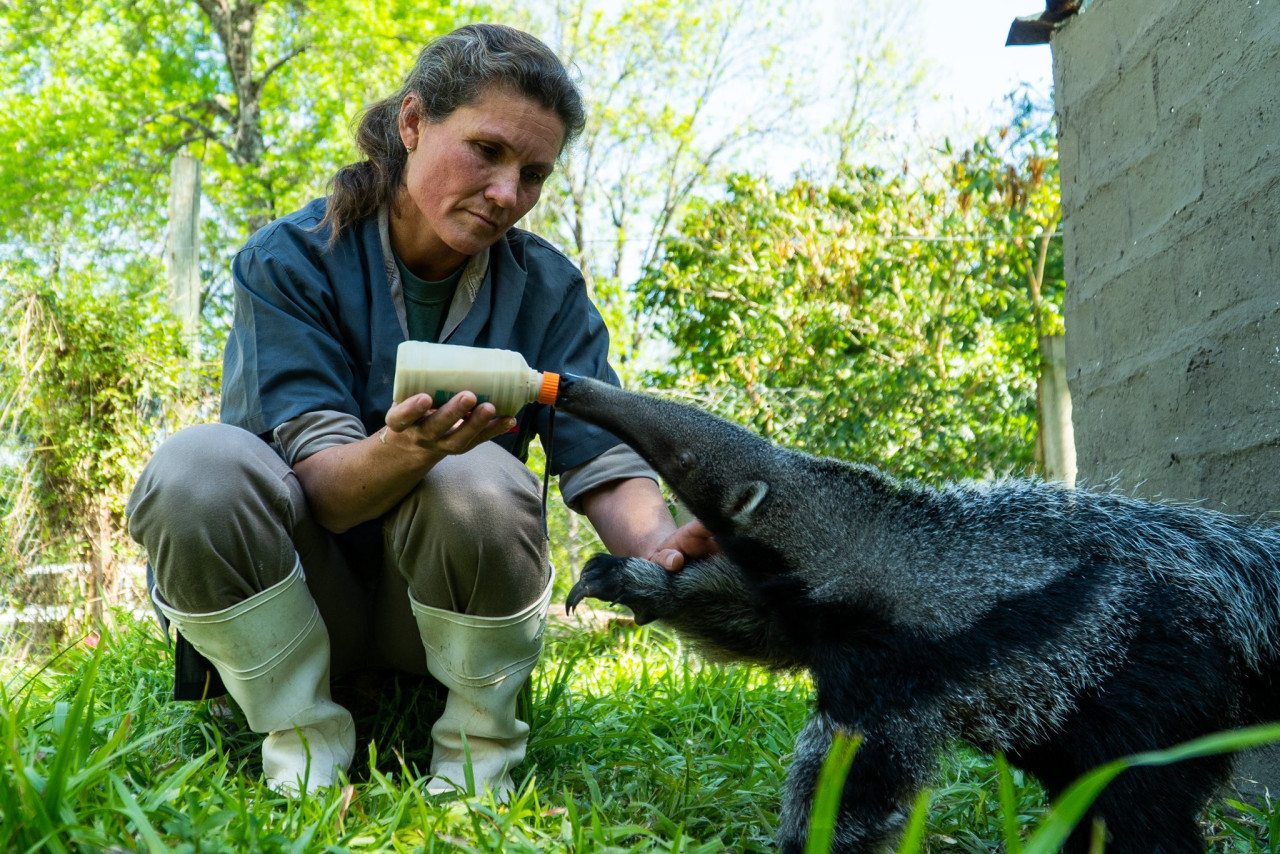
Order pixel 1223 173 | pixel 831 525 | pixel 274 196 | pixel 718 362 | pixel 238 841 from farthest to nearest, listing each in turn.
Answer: pixel 274 196 < pixel 718 362 < pixel 1223 173 < pixel 831 525 < pixel 238 841

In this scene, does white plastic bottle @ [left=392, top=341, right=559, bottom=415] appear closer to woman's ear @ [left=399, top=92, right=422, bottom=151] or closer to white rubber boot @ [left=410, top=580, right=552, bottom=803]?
white rubber boot @ [left=410, top=580, right=552, bottom=803]

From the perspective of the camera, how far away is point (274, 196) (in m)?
17.5

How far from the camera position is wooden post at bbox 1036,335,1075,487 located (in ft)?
23.5

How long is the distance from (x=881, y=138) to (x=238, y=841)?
35.1ft

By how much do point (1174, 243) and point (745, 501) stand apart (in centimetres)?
187

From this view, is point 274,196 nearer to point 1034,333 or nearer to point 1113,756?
point 1034,333

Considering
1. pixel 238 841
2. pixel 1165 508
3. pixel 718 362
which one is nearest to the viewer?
pixel 238 841

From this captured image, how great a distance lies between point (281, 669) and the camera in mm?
2635

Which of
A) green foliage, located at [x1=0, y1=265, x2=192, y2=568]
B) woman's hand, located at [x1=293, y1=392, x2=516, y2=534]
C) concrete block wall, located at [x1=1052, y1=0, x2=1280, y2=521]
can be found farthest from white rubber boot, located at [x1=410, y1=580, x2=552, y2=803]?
green foliage, located at [x1=0, y1=265, x2=192, y2=568]

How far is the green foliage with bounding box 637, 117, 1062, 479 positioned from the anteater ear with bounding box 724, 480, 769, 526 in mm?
6139

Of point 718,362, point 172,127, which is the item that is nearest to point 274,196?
point 172,127

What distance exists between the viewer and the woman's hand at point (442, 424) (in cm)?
229

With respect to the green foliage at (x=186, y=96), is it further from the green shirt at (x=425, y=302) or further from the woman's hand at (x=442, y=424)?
the woman's hand at (x=442, y=424)

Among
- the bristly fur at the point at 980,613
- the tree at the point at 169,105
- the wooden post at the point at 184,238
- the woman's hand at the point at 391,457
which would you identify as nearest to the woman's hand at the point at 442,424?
the woman's hand at the point at 391,457
